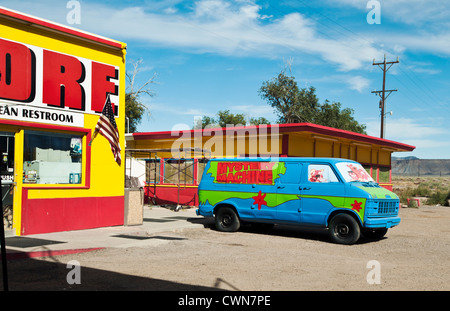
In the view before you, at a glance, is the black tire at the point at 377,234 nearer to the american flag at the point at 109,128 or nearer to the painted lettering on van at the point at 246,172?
the painted lettering on van at the point at 246,172

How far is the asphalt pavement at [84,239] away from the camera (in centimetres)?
988

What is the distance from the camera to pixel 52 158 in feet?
42.3

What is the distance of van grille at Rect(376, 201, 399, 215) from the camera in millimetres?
12227

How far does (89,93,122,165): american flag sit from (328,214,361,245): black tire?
6.69 meters

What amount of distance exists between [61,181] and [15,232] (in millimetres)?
1872

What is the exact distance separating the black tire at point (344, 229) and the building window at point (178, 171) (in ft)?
39.5

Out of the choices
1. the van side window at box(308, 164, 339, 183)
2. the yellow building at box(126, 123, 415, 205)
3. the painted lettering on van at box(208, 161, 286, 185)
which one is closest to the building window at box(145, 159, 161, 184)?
the yellow building at box(126, 123, 415, 205)

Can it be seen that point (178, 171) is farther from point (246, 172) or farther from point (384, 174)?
point (384, 174)

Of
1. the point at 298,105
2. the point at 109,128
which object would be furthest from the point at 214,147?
the point at 298,105

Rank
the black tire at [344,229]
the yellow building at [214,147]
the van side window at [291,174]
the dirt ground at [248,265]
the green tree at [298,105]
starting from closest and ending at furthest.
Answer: the dirt ground at [248,265]
the black tire at [344,229]
the van side window at [291,174]
the yellow building at [214,147]
the green tree at [298,105]

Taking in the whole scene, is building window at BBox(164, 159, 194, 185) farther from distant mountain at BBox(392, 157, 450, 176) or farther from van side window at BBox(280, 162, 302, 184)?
distant mountain at BBox(392, 157, 450, 176)

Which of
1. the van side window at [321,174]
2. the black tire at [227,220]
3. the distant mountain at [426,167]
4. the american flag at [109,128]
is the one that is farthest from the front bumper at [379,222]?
the distant mountain at [426,167]
